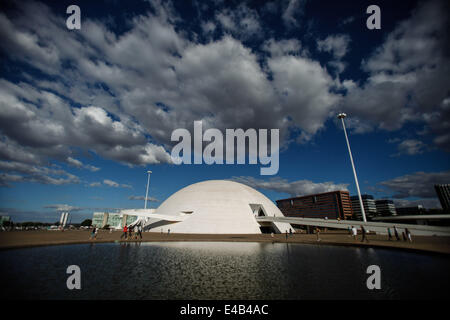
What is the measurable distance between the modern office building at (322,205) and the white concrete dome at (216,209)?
135 meters

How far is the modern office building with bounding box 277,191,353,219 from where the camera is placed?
6323 inches

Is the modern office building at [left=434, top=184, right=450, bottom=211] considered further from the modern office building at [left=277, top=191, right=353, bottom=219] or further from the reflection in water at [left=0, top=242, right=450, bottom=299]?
the reflection in water at [left=0, top=242, right=450, bottom=299]

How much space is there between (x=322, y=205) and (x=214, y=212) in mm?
158629

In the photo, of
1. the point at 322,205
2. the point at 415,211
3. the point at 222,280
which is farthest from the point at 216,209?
the point at 322,205

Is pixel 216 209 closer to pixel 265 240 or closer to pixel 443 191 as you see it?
pixel 265 240

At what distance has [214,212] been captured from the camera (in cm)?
4181

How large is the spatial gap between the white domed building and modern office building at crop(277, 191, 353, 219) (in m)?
135

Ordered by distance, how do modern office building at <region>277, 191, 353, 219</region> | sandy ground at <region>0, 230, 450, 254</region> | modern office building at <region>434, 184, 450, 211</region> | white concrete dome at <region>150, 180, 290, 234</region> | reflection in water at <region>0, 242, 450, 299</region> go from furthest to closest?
1. modern office building at <region>277, 191, 353, 219</region>
2. modern office building at <region>434, 184, 450, 211</region>
3. white concrete dome at <region>150, 180, 290, 234</region>
4. sandy ground at <region>0, 230, 450, 254</region>
5. reflection in water at <region>0, 242, 450, 299</region>

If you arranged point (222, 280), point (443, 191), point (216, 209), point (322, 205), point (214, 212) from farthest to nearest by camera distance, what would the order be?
1. point (322, 205)
2. point (443, 191)
3. point (216, 209)
4. point (214, 212)
5. point (222, 280)

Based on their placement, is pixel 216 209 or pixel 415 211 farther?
pixel 415 211

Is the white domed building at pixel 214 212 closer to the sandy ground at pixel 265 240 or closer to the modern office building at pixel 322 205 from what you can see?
the sandy ground at pixel 265 240

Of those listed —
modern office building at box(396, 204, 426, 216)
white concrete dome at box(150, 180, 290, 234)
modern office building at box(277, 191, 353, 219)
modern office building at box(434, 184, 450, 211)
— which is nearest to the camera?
white concrete dome at box(150, 180, 290, 234)

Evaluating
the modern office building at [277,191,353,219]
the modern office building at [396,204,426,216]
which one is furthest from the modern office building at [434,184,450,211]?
the modern office building at [277,191,353,219]

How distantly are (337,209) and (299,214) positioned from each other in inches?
1310
